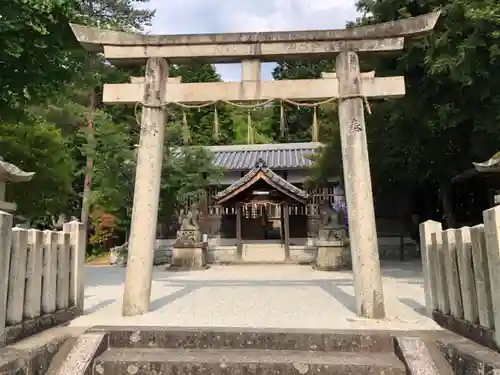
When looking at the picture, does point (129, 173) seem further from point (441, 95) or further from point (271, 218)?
point (441, 95)

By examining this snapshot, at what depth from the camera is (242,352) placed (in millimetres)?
4566

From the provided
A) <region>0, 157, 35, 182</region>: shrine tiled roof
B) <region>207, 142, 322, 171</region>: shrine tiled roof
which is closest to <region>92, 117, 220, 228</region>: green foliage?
<region>207, 142, 322, 171</region>: shrine tiled roof

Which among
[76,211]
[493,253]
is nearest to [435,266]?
[493,253]

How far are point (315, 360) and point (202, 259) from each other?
1343cm

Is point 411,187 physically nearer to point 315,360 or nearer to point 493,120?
point 493,120

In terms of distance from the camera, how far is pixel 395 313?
6.13 meters

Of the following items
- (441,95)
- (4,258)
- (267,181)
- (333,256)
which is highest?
(441,95)

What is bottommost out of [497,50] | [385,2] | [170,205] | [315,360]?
[315,360]

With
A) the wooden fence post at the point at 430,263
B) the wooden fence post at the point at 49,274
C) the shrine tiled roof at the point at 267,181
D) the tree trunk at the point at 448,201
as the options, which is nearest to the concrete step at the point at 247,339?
the wooden fence post at the point at 49,274

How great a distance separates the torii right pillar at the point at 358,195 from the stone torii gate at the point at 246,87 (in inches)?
0.5

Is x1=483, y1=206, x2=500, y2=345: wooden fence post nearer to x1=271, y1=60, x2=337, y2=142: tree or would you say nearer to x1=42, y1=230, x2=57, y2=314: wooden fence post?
x1=42, y1=230, x2=57, y2=314: wooden fence post

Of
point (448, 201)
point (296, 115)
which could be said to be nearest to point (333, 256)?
point (448, 201)

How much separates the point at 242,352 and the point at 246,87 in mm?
3925

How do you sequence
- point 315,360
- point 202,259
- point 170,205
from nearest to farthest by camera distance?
point 315,360 < point 202,259 < point 170,205
